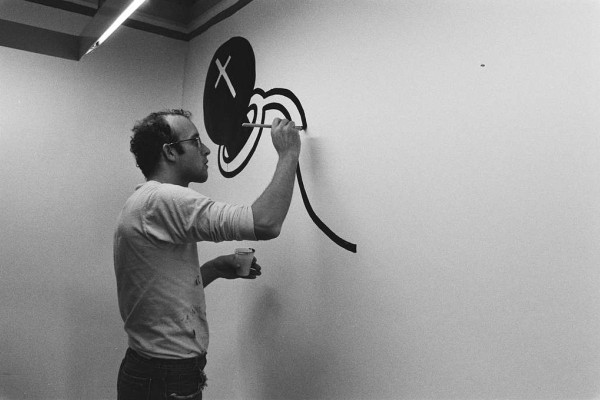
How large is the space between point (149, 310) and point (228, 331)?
0.83 m

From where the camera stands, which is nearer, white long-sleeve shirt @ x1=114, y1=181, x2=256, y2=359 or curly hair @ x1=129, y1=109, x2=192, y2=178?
white long-sleeve shirt @ x1=114, y1=181, x2=256, y2=359

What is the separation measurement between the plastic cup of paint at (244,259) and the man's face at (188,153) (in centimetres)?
32

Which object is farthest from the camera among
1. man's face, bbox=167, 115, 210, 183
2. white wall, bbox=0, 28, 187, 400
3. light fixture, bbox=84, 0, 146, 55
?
white wall, bbox=0, 28, 187, 400

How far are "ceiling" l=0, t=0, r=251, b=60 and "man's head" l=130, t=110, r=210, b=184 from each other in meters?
1.00

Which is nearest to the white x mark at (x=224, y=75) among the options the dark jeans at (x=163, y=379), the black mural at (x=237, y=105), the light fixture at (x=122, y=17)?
the black mural at (x=237, y=105)

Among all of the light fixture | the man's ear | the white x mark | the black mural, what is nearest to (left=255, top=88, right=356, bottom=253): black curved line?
the black mural

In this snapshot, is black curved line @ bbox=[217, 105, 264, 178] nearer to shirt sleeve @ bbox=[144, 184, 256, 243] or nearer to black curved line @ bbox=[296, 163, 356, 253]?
black curved line @ bbox=[296, 163, 356, 253]

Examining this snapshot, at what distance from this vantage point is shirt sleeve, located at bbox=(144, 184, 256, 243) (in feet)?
4.89

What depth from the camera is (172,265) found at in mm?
1664

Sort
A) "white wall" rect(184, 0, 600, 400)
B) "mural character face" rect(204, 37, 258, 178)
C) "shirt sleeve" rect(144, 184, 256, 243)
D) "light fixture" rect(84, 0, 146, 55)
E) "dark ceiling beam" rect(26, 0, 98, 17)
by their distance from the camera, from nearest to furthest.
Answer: "white wall" rect(184, 0, 600, 400)
"shirt sleeve" rect(144, 184, 256, 243)
"light fixture" rect(84, 0, 146, 55)
"mural character face" rect(204, 37, 258, 178)
"dark ceiling beam" rect(26, 0, 98, 17)

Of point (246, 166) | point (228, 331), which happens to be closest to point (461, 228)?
point (246, 166)

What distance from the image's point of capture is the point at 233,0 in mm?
Result: 2666

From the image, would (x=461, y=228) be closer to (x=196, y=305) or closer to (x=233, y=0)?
(x=196, y=305)

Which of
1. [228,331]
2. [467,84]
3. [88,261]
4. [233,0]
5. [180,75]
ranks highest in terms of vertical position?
[233,0]
